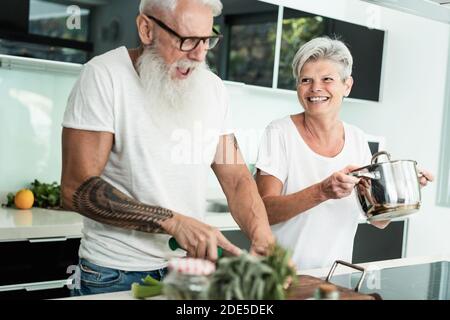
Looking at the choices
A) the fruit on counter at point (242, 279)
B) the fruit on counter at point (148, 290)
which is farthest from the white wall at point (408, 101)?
the fruit on counter at point (242, 279)

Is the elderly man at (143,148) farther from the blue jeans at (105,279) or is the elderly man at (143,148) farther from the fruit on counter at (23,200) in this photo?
the fruit on counter at (23,200)

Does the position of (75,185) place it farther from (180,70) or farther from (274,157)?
(274,157)

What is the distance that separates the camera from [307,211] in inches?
64.2

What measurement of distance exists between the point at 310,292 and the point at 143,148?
473 millimetres

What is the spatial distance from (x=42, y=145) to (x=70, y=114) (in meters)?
1.49

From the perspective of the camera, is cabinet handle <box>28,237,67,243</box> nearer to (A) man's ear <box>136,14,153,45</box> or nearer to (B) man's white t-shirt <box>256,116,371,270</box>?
(B) man's white t-shirt <box>256,116,371,270</box>

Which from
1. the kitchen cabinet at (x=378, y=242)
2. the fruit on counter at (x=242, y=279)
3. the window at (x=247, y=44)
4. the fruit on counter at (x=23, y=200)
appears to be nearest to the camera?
the fruit on counter at (x=242, y=279)

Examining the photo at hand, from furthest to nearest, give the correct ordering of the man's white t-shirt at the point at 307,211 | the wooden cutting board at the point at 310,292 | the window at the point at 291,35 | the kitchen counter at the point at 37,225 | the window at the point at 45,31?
the window at the point at 291,35 → the window at the point at 45,31 → the kitchen counter at the point at 37,225 → the man's white t-shirt at the point at 307,211 → the wooden cutting board at the point at 310,292

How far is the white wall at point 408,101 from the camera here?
3.14 metres

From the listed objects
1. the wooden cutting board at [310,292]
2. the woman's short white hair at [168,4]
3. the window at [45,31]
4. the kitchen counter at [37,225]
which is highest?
the window at [45,31]

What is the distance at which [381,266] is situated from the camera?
1.57m

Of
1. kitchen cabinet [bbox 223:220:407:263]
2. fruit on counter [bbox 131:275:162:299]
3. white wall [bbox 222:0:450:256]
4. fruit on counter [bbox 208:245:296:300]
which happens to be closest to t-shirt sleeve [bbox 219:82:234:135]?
fruit on counter [bbox 131:275:162:299]

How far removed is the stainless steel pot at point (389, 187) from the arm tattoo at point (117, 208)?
0.49 m
